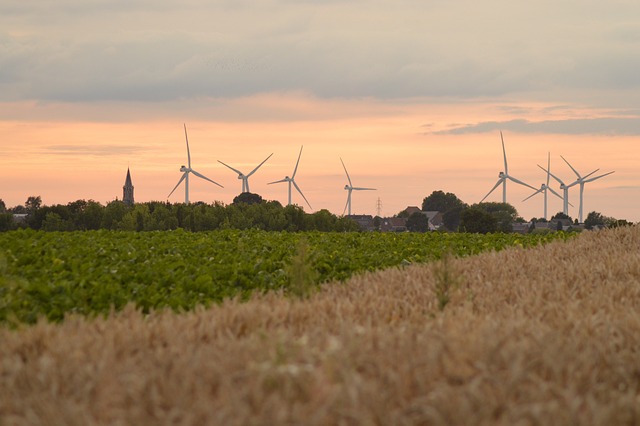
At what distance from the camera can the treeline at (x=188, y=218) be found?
7862 centimetres

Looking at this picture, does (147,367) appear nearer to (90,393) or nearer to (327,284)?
(90,393)

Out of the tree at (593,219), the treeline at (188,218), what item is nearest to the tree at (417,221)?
the tree at (593,219)

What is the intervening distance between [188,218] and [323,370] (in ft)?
242

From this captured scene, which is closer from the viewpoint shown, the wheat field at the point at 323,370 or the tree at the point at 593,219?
the wheat field at the point at 323,370

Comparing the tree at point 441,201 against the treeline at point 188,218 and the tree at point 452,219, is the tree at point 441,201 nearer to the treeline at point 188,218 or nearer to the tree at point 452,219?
the tree at point 452,219

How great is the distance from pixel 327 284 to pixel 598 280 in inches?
209

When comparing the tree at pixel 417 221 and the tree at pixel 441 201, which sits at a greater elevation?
the tree at pixel 441 201

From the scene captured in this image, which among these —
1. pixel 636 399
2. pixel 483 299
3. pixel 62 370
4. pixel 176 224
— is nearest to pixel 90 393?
pixel 62 370

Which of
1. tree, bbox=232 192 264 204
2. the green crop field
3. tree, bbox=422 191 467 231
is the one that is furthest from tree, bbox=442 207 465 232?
the green crop field

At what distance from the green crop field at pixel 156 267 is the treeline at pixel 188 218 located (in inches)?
2053

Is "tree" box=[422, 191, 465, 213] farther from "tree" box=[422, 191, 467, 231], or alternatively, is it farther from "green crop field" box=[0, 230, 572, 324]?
"green crop field" box=[0, 230, 572, 324]

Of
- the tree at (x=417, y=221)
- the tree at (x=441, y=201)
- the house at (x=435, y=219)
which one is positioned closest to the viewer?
the tree at (x=417, y=221)

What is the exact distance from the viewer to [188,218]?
79625mm

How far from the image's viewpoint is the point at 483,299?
13.1 m
